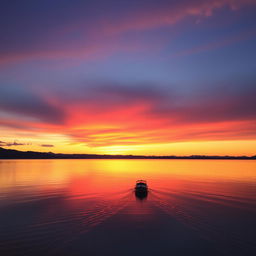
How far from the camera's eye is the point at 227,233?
28656 mm

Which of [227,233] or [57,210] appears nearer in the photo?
[227,233]

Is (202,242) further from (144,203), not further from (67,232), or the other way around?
(144,203)

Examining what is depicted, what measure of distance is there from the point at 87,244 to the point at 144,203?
25.4m

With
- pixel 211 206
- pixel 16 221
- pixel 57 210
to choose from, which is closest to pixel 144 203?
pixel 211 206

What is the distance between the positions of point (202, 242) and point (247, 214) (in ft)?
68.9

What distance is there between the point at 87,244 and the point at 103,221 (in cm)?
871

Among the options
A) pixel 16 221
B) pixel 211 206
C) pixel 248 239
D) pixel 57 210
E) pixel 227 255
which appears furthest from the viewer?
pixel 211 206

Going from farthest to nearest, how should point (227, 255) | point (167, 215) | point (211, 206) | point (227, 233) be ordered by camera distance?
1. point (211, 206)
2. point (167, 215)
3. point (227, 233)
4. point (227, 255)

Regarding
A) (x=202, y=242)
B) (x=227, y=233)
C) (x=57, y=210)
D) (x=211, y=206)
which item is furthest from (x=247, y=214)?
(x=57, y=210)

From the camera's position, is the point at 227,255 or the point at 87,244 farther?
the point at 87,244

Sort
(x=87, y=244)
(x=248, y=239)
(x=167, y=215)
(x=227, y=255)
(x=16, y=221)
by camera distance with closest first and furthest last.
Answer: (x=227, y=255), (x=87, y=244), (x=248, y=239), (x=16, y=221), (x=167, y=215)

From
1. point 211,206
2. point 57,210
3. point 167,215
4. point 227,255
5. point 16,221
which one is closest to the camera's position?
point 227,255

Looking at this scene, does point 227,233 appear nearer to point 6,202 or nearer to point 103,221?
point 103,221

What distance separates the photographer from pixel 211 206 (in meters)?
45.2
